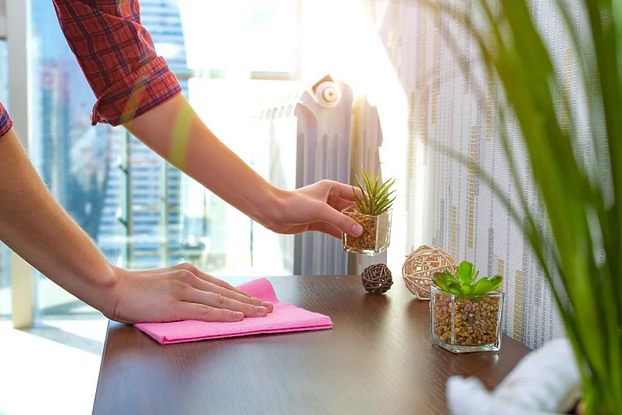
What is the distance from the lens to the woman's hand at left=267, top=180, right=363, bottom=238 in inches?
46.8

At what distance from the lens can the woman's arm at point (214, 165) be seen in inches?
49.1

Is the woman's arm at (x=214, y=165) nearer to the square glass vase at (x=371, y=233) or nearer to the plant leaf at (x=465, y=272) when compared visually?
the square glass vase at (x=371, y=233)

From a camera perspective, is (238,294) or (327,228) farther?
(327,228)

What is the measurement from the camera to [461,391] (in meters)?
0.36

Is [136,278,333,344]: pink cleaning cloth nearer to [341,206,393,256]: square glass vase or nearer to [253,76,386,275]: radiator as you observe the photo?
[341,206,393,256]: square glass vase

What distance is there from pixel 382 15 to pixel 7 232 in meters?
1.23

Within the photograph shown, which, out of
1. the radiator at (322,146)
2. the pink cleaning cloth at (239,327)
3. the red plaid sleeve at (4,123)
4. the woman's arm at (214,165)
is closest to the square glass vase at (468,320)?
the pink cleaning cloth at (239,327)

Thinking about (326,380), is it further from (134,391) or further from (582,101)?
(582,101)

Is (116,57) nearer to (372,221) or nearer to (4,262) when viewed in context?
(372,221)

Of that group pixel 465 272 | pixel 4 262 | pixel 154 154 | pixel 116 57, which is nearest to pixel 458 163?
pixel 465 272

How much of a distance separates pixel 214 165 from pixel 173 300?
408 millimetres

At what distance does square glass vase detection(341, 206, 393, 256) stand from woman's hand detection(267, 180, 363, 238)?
0.01 meters

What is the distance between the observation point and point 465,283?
81 centimetres

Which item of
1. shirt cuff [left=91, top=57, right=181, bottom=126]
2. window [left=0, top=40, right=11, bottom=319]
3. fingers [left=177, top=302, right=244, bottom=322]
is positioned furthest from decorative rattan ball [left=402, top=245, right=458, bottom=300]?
window [left=0, top=40, right=11, bottom=319]
